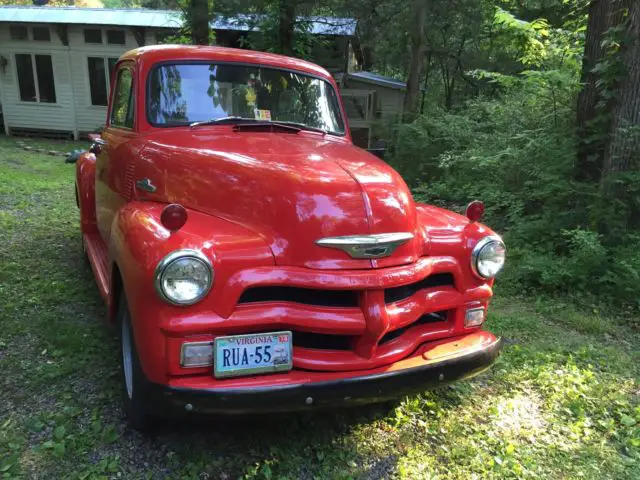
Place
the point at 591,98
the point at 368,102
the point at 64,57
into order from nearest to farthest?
the point at 591,98 < the point at 368,102 < the point at 64,57

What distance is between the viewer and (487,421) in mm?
3008

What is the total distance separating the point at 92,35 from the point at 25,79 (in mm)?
2582

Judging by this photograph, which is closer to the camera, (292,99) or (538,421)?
(538,421)

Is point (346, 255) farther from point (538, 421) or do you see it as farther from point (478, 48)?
point (478, 48)

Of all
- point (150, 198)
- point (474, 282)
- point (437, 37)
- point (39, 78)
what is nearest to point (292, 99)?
point (150, 198)

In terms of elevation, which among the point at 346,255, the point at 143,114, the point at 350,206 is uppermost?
the point at 143,114

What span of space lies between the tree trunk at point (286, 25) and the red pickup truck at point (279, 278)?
759 centimetres

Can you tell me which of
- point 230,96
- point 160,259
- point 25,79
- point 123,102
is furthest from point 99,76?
point 160,259

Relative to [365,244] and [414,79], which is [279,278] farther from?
[414,79]

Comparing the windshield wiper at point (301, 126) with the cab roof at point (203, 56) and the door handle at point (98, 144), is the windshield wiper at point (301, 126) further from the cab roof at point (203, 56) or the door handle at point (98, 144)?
the door handle at point (98, 144)

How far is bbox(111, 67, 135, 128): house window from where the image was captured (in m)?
3.64

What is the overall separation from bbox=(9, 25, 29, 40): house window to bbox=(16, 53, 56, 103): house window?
0.48 meters

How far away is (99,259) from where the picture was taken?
403cm

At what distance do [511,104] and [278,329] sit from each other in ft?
29.0
